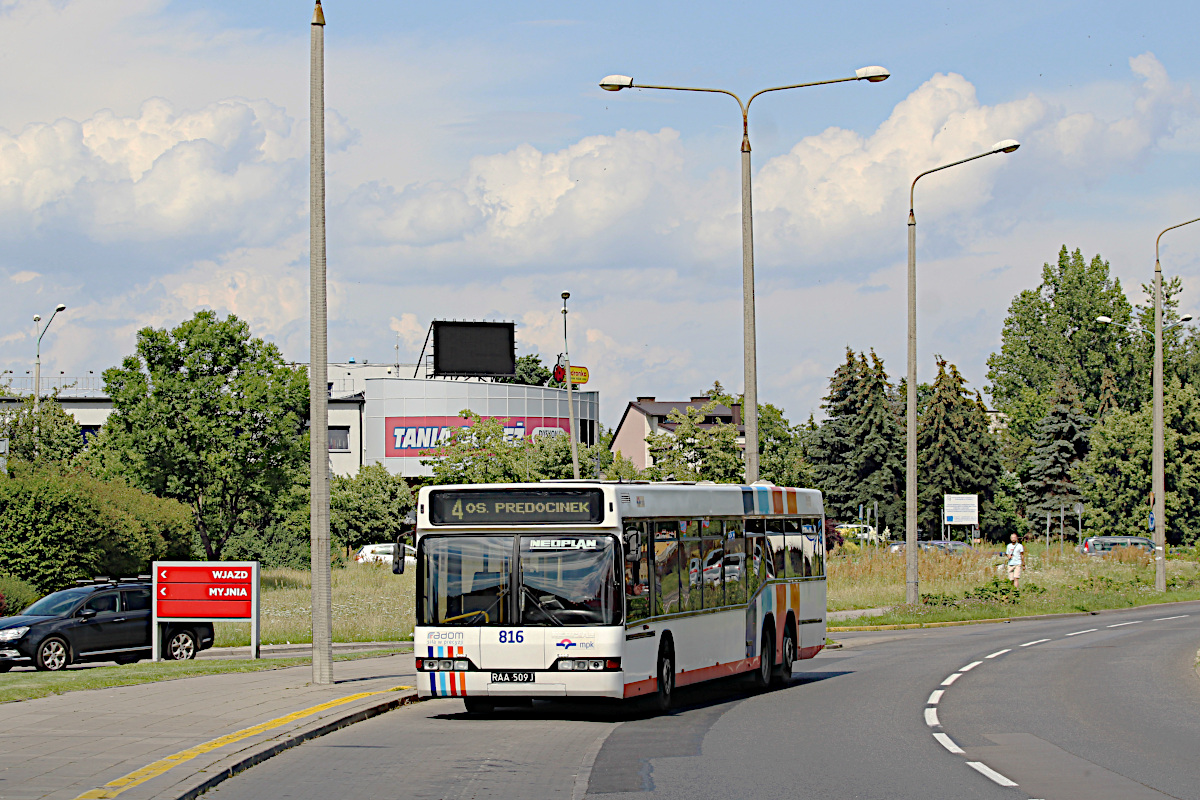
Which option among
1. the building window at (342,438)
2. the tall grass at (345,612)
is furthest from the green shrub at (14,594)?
the building window at (342,438)

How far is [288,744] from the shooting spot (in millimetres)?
12078

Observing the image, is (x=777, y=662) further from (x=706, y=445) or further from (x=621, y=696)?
(x=706, y=445)

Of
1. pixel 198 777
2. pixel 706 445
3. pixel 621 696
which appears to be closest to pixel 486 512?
pixel 621 696

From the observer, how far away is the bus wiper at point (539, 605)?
1425 cm

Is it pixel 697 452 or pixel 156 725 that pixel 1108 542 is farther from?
pixel 156 725

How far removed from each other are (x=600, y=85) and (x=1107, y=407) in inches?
3380

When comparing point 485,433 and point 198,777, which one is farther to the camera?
point 485,433

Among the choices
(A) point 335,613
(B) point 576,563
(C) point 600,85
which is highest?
(C) point 600,85

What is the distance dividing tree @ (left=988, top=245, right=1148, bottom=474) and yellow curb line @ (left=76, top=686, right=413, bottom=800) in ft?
319

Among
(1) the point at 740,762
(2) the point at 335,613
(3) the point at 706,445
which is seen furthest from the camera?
(3) the point at 706,445

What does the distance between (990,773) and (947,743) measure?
1.94 metres

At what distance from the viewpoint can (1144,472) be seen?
7425 centimetres

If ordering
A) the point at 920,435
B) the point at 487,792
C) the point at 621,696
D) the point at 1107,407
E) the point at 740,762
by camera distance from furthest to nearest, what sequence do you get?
the point at 1107,407 → the point at 920,435 → the point at 621,696 → the point at 740,762 → the point at 487,792

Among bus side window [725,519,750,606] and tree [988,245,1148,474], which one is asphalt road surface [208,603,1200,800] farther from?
tree [988,245,1148,474]
